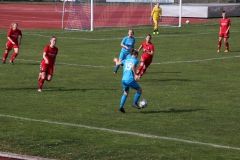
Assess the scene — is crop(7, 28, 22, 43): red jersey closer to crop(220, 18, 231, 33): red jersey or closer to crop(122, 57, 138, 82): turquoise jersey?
crop(220, 18, 231, 33): red jersey

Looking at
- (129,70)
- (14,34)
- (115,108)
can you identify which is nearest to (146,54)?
(115,108)

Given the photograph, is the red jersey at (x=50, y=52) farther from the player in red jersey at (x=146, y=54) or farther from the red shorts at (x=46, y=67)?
the player in red jersey at (x=146, y=54)

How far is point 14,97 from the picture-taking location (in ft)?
72.9

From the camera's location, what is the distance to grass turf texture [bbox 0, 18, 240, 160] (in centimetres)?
1511

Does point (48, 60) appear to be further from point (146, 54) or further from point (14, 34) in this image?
point (14, 34)

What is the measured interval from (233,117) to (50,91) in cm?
736

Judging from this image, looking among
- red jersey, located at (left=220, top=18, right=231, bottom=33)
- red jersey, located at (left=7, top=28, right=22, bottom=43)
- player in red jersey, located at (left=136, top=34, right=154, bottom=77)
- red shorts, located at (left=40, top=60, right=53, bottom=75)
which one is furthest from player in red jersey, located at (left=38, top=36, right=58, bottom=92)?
red jersey, located at (left=220, top=18, right=231, bottom=33)

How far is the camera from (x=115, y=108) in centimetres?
2048

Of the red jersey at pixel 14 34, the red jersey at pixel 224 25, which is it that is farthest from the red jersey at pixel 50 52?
the red jersey at pixel 224 25

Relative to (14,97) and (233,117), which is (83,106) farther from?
(233,117)

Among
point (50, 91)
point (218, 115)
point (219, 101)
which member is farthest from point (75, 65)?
point (218, 115)

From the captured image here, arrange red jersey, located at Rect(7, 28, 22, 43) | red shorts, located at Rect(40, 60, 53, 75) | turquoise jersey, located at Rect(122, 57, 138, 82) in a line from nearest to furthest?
turquoise jersey, located at Rect(122, 57, 138, 82)
red shorts, located at Rect(40, 60, 53, 75)
red jersey, located at Rect(7, 28, 22, 43)

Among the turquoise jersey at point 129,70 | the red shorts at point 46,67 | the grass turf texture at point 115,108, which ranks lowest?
the grass turf texture at point 115,108

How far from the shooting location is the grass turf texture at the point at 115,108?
49.6ft
